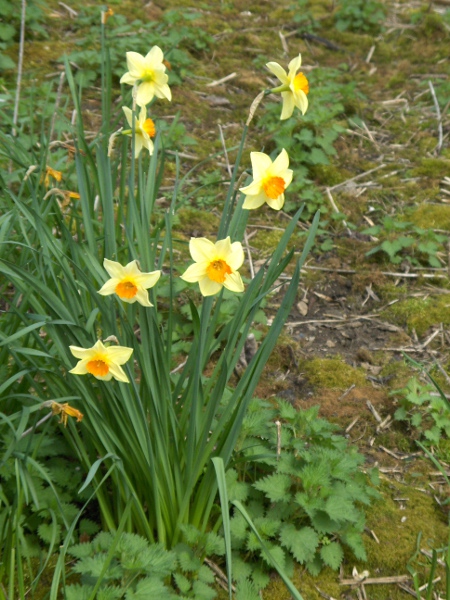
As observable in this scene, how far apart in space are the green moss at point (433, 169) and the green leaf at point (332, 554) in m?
2.98

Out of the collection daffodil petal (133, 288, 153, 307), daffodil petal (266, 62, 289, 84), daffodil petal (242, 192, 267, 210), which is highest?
daffodil petal (266, 62, 289, 84)

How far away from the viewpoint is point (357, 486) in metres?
2.07

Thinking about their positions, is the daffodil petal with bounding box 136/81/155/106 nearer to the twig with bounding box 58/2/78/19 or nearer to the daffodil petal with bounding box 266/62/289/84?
the daffodil petal with bounding box 266/62/289/84

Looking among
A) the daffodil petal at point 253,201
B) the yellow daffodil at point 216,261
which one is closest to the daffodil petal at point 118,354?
the yellow daffodil at point 216,261

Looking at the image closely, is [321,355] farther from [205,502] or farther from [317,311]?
[205,502]

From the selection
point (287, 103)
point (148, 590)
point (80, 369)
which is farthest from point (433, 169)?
point (148, 590)

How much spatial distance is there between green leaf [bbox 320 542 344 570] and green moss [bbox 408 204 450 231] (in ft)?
7.66

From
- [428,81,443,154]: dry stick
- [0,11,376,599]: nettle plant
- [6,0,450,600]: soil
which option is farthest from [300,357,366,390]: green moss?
[428,81,443,154]: dry stick

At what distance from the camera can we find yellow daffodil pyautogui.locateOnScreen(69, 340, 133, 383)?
1.58 metres

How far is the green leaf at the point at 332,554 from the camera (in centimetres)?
195

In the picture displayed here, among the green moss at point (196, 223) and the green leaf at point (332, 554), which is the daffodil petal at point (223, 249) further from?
the green moss at point (196, 223)

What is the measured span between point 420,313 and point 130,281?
2.00m

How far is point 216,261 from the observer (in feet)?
5.16

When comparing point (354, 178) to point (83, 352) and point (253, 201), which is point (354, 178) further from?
point (83, 352)
